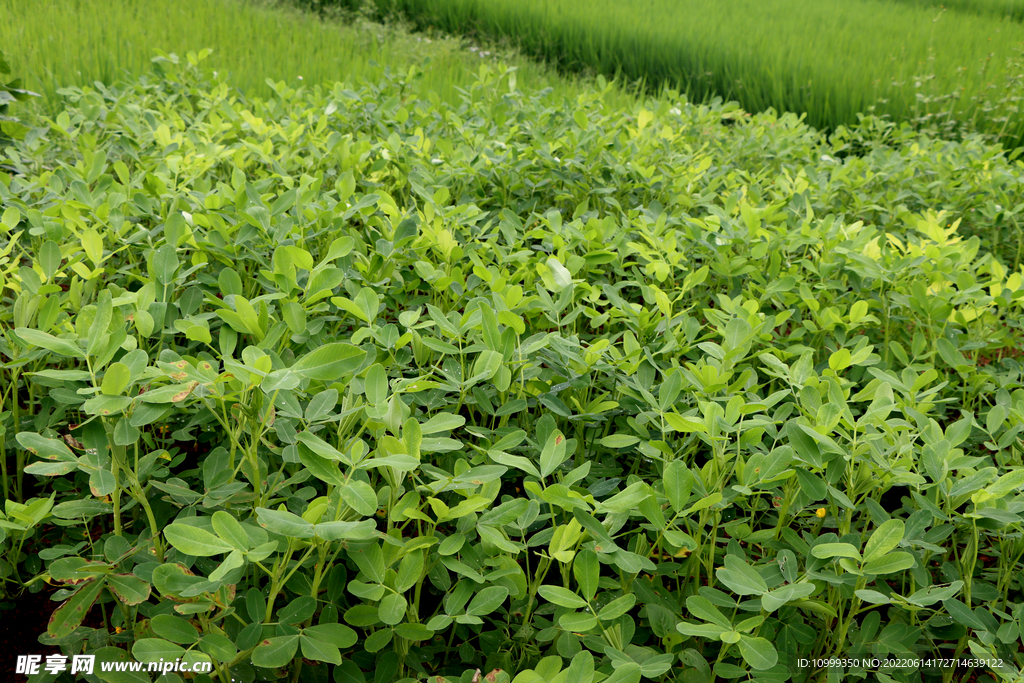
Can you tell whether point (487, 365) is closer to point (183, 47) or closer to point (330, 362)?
point (330, 362)

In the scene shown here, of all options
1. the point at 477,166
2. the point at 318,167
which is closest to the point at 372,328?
the point at 477,166

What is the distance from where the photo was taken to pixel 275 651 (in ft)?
2.47

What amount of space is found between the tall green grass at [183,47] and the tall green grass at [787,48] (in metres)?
1.30

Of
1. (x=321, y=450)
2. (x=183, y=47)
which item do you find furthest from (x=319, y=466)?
(x=183, y=47)

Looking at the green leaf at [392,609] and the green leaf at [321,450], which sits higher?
the green leaf at [321,450]

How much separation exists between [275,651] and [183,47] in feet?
14.3

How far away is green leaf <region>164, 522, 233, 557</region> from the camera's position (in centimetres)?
70

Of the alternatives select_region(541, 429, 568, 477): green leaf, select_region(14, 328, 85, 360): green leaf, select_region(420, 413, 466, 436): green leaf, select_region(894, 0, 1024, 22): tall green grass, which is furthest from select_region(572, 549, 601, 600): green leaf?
select_region(894, 0, 1024, 22): tall green grass

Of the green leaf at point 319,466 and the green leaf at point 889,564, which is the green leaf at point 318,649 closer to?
the green leaf at point 319,466

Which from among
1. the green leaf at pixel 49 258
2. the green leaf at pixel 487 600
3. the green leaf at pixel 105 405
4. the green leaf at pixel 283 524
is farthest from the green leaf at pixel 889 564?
the green leaf at pixel 49 258

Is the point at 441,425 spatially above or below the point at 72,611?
above

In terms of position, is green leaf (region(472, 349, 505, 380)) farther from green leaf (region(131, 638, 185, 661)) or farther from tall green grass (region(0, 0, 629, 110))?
tall green grass (region(0, 0, 629, 110))

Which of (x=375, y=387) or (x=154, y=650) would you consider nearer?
(x=154, y=650)

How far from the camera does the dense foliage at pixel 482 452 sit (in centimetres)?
81
